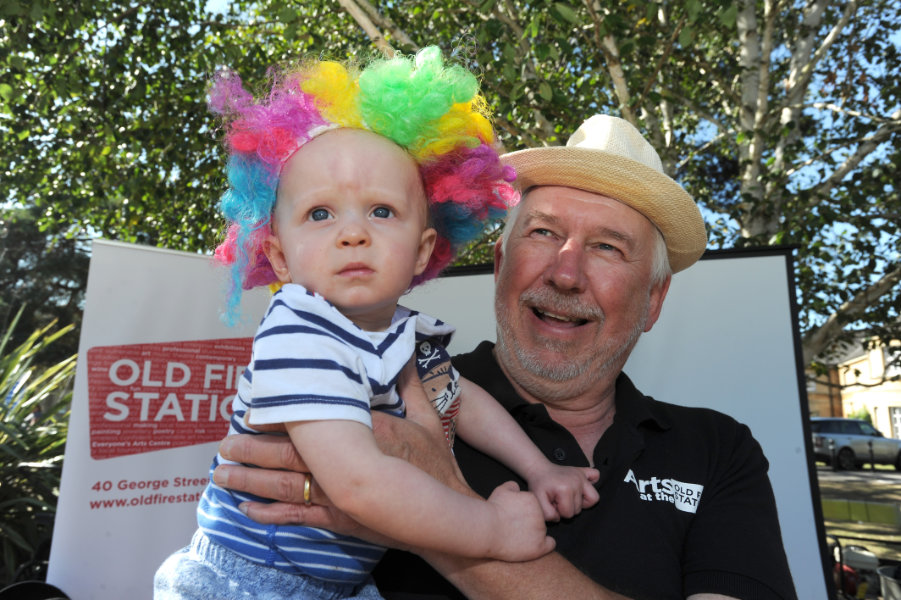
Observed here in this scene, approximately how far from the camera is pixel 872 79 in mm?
7773

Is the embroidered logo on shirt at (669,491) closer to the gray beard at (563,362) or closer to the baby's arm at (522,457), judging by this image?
the baby's arm at (522,457)

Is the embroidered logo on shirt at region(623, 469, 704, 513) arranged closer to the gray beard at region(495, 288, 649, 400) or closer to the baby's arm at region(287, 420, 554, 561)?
the gray beard at region(495, 288, 649, 400)

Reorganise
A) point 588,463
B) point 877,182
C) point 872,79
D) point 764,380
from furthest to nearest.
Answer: point 872,79
point 877,182
point 764,380
point 588,463

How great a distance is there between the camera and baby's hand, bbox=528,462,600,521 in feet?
5.37

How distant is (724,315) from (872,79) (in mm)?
6308

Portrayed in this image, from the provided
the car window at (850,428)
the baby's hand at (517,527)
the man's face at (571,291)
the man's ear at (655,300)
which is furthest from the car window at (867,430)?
the baby's hand at (517,527)

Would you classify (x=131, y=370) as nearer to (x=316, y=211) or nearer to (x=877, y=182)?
(x=316, y=211)

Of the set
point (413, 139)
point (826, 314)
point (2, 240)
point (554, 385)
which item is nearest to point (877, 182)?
point (826, 314)

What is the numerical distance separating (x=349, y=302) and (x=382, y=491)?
405mm

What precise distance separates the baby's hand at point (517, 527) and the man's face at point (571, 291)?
791 millimetres

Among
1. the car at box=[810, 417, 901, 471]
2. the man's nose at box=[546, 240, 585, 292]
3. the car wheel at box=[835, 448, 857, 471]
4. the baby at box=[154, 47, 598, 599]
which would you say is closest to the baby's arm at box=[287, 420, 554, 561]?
the baby at box=[154, 47, 598, 599]

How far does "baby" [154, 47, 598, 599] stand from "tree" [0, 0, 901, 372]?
3686 millimetres

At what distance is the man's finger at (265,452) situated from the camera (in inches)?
54.1

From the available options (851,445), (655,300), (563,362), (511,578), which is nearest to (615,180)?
(655,300)
